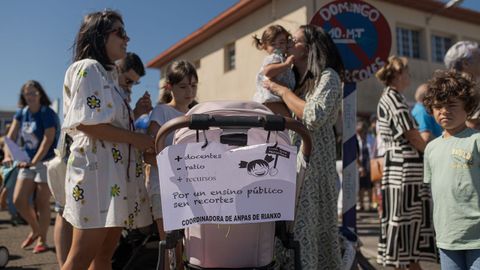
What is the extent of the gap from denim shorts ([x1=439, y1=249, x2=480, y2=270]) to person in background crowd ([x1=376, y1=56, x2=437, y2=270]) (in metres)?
1.07

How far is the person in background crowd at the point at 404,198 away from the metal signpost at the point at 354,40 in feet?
1.38

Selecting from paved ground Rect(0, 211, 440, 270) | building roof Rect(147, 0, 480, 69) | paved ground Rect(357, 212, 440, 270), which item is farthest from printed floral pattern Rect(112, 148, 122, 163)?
building roof Rect(147, 0, 480, 69)

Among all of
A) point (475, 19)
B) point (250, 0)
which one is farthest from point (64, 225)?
point (475, 19)

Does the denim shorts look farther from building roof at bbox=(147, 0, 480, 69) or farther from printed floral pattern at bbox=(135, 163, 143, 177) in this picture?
building roof at bbox=(147, 0, 480, 69)

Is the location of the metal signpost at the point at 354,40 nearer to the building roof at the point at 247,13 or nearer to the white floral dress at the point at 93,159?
the white floral dress at the point at 93,159

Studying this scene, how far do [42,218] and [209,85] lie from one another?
16822 mm

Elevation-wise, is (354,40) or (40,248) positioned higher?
(354,40)

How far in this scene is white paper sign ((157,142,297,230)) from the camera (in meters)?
1.82

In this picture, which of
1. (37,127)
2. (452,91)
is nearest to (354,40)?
(452,91)

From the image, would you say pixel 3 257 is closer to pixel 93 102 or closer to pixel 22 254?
pixel 22 254

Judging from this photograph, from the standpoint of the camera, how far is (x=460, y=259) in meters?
2.53

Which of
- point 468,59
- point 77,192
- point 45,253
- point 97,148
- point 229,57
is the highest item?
point 229,57

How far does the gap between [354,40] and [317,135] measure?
5.98ft

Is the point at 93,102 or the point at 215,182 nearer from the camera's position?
the point at 215,182
